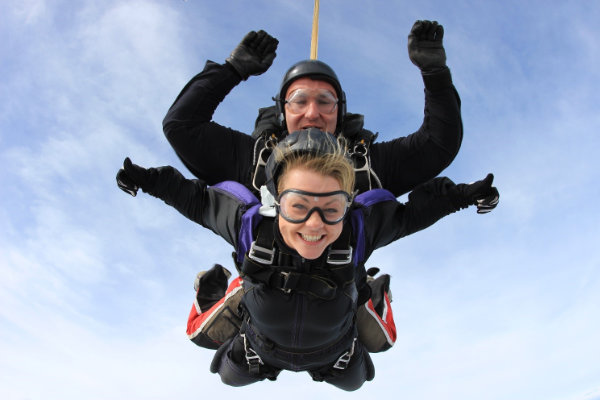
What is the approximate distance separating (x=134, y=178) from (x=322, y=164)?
1.44m

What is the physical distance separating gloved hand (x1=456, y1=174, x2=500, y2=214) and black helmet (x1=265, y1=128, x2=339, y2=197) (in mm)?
1142

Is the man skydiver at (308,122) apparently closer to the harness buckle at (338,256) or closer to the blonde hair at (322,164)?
the blonde hair at (322,164)

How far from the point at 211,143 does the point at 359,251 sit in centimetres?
149

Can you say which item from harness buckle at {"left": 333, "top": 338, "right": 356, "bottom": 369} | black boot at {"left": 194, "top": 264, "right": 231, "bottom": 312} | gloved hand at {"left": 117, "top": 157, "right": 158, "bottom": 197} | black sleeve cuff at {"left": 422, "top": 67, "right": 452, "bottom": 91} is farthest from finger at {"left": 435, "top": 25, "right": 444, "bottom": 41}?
black boot at {"left": 194, "top": 264, "right": 231, "bottom": 312}

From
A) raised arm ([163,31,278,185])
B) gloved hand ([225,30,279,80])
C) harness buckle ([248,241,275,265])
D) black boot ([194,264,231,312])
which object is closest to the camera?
harness buckle ([248,241,275,265])

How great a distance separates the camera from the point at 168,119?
3625 mm

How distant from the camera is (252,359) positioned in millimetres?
3961

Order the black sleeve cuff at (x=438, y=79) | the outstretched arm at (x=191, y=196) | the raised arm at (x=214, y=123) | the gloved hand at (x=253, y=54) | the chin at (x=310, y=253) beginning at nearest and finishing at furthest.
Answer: the chin at (x=310, y=253) → the outstretched arm at (x=191, y=196) → the black sleeve cuff at (x=438, y=79) → the raised arm at (x=214, y=123) → the gloved hand at (x=253, y=54)

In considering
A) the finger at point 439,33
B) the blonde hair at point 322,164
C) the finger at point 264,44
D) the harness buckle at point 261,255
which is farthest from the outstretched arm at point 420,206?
the finger at point 264,44

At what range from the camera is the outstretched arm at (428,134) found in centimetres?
352

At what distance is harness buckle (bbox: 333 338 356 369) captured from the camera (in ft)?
13.1

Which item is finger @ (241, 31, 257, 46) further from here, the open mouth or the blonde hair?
the open mouth

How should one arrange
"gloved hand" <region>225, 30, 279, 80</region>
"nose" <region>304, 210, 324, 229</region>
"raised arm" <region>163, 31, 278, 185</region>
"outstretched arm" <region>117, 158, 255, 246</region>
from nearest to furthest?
"nose" <region>304, 210, 324, 229</region> < "outstretched arm" <region>117, 158, 255, 246</region> < "raised arm" <region>163, 31, 278, 185</region> < "gloved hand" <region>225, 30, 279, 80</region>

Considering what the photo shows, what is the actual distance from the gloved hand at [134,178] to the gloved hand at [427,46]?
219 cm
